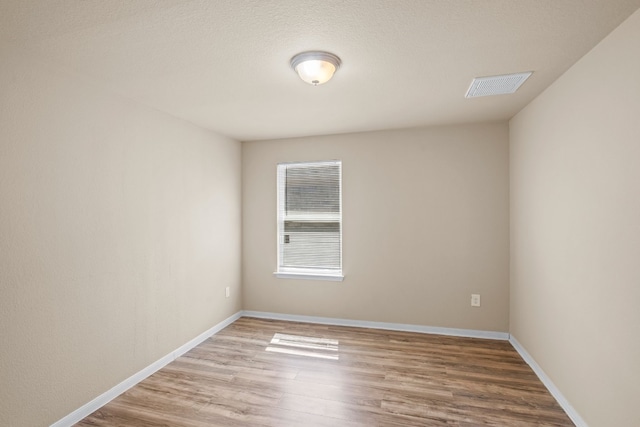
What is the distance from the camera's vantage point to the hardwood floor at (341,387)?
222cm

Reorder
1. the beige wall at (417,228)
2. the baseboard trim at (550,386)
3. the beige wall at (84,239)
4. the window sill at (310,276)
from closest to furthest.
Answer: the beige wall at (84,239) < the baseboard trim at (550,386) < the beige wall at (417,228) < the window sill at (310,276)

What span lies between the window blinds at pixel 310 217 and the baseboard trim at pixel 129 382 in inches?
49.2

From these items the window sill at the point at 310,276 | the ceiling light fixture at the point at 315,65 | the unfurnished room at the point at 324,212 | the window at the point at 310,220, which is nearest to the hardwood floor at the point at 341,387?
the unfurnished room at the point at 324,212

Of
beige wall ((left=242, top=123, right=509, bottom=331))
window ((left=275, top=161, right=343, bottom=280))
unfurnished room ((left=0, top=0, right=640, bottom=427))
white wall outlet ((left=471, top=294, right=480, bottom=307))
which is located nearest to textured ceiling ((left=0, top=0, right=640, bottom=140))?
unfurnished room ((left=0, top=0, right=640, bottom=427))

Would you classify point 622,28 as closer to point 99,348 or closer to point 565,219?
point 565,219

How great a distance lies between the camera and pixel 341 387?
103 inches

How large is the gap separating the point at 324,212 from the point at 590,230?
270 cm

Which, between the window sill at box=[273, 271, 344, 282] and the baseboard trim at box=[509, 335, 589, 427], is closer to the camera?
the baseboard trim at box=[509, 335, 589, 427]

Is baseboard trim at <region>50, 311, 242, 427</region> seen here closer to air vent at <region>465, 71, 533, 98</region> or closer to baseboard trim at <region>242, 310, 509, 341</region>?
baseboard trim at <region>242, 310, 509, 341</region>

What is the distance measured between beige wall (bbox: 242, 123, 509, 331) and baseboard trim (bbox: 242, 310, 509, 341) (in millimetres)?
57

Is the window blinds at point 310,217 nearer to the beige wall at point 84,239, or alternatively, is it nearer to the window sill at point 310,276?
the window sill at point 310,276

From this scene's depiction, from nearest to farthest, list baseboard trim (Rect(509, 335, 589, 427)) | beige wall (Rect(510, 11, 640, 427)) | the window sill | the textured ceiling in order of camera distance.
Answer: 1. the textured ceiling
2. beige wall (Rect(510, 11, 640, 427))
3. baseboard trim (Rect(509, 335, 589, 427))
4. the window sill

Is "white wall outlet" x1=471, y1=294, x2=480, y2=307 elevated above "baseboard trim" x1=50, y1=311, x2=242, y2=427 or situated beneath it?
elevated above

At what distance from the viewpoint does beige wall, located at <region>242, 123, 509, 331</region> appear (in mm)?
3555
